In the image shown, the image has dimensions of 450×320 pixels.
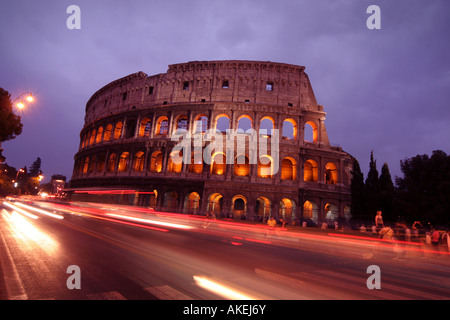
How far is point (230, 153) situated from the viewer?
25.9 m

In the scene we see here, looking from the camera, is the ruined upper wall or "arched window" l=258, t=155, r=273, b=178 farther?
the ruined upper wall

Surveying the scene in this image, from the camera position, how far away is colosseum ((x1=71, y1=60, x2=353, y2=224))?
25.6 metres

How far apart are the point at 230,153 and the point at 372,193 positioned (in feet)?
52.6

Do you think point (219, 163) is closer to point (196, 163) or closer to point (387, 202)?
point (196, 163)

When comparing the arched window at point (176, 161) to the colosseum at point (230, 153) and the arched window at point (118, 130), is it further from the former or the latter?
the arched window at point (118, 130)

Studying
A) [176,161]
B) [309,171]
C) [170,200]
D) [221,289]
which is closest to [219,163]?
[176,161]

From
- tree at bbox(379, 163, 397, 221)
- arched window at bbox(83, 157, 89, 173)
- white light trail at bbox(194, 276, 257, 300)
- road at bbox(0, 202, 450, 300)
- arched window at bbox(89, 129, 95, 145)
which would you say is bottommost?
road at bbox(0, 202, 450, 300)

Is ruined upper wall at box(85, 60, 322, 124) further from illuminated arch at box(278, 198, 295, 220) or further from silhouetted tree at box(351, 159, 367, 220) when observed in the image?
illuminated arch at box(278, 198, 295, 220)

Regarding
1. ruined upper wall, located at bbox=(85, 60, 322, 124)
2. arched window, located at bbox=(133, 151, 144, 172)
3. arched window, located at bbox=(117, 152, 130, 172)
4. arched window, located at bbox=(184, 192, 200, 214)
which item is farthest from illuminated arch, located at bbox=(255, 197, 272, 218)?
arched window, located at bbox=(117, 152, 130, 172)

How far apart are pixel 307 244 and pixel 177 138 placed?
20599 millimetres

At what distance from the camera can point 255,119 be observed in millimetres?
27156

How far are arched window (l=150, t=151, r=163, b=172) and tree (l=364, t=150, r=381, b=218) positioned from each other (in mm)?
24020

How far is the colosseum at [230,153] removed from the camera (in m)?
25.6
